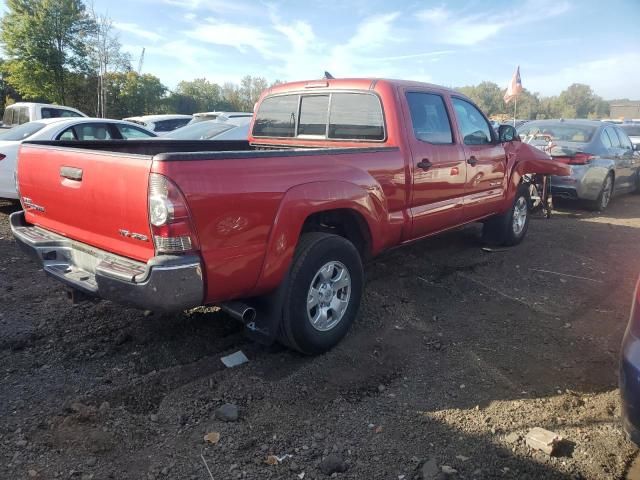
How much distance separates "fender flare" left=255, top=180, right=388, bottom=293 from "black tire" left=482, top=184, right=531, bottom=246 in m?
3.30

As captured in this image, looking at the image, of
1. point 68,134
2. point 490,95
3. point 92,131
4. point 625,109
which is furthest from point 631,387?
point 625,109

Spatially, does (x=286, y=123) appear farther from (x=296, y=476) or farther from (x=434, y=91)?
(x=296, y=476)

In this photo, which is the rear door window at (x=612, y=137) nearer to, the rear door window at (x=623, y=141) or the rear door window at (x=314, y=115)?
the rear door window at (x=623, y=141)

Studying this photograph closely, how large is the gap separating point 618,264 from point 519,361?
3.29 meters

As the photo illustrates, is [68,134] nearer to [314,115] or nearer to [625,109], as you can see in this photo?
[314,115]

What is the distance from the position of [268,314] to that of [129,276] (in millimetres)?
946

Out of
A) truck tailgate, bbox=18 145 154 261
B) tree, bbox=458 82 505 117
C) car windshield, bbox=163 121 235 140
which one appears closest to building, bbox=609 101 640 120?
tree, bbox=458 82 505 117

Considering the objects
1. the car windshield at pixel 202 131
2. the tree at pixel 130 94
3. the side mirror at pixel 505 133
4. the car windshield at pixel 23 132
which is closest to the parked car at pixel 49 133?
the car windshield at pixel 23 132

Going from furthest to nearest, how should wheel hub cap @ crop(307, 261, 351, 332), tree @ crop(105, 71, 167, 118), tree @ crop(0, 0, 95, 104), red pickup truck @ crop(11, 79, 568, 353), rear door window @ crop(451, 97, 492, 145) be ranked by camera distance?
tree @ crop(105, 71, 167, 118)
tree @ crop(0, 0, 95, 104)
rear door window @ crop(451, 97, 492, 145)
wheel hub cap @ crop(307, 261, 351, 332)
red pickup truck @ crop(11, 79, 568, 353)

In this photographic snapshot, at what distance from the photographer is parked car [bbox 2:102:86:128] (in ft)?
40.0

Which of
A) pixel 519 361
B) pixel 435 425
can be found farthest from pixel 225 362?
pixel 519 361

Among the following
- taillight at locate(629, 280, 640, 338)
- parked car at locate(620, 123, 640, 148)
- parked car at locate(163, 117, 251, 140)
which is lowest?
taillight at locate(629, 280, 640, 338)

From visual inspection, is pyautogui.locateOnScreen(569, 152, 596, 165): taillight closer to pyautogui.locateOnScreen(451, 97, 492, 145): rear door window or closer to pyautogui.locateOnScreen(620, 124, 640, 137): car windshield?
pyautogui.locateOnScreen(451, 97, 492, 145): rear door window

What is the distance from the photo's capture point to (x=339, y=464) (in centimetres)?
255
